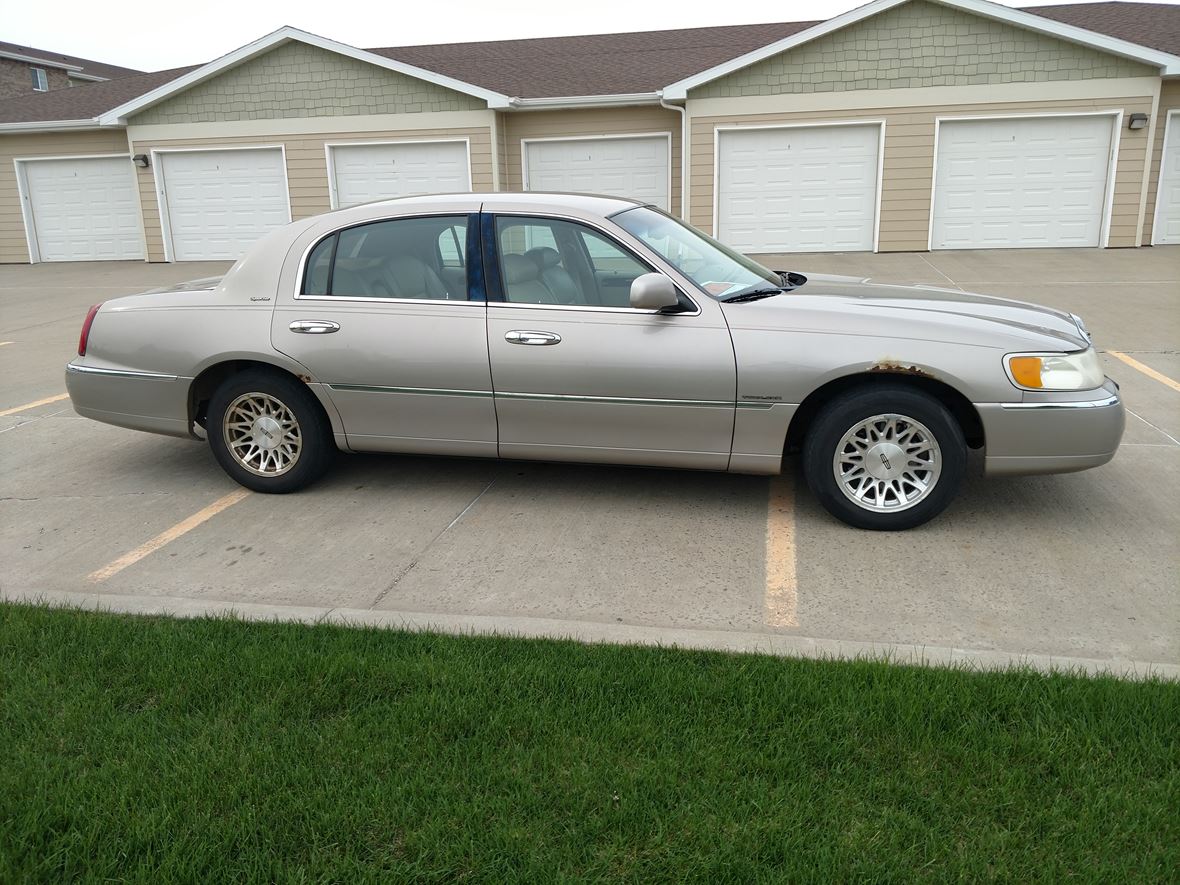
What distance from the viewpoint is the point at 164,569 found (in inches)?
187

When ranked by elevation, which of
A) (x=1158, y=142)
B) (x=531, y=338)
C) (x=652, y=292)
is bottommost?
(x=531, y=338)

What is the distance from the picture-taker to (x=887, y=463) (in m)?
4.89

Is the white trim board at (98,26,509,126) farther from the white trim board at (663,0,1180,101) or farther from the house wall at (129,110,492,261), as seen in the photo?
the white trim board at (663,0,1180,101)

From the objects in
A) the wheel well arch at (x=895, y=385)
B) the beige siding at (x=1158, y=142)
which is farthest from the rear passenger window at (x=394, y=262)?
the beige siding at (x=1158, y=142)

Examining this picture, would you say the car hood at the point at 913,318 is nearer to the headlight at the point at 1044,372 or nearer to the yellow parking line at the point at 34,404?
the headlight at the point at 1044,372

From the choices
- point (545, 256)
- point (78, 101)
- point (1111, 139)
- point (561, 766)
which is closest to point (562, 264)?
point (545, 256)

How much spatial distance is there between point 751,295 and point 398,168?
1529cm

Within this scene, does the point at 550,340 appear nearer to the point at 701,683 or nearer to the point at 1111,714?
the point at 701,683

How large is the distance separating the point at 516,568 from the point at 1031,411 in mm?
2585

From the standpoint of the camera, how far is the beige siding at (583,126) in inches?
725

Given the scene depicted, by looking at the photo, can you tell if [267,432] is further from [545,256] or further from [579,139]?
[579,139]

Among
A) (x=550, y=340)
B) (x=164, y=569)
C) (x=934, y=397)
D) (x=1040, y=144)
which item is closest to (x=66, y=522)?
(x=164, y=569)

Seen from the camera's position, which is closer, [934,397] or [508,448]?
[934,397]

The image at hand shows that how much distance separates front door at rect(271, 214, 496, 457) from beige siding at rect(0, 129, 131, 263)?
18.0 meters
